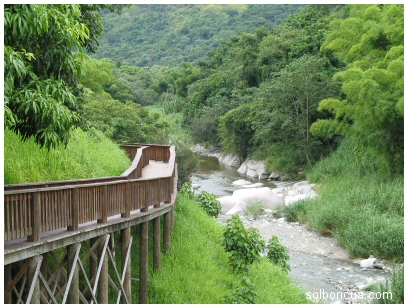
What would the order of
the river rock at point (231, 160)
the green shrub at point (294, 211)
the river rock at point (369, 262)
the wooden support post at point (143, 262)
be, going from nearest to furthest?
the wooden support post at point (143, 262)
the river rock at point (369, 262)
the green shrub at point (294, 211)
the river rock at point (231, 160)

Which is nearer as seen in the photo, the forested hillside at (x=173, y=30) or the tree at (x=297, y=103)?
the tree at (x=297, y=103)

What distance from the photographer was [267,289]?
12508 millimetres

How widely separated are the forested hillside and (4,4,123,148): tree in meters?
103

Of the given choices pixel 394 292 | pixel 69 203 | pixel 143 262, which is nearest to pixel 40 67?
pixel 69 203

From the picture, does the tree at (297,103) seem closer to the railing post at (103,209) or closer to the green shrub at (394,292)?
the green shrub at (394,292)

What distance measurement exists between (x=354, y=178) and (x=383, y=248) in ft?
32.3

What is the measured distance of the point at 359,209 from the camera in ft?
67.1

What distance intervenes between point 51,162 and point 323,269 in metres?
8.76

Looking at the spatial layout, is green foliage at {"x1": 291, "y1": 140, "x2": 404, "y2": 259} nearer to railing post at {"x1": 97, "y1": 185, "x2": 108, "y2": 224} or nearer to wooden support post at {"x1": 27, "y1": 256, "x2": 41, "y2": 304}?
railing post at {"x1": 97, "y1": 185, "x2": 108, "y2": 224}

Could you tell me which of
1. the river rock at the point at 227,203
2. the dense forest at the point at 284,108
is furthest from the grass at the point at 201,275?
the river rock at the point at 227,203

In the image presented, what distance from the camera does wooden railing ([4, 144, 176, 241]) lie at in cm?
673

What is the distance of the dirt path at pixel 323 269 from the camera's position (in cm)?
1421

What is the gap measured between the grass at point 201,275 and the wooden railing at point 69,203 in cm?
166

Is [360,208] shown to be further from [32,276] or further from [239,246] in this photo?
[32,276]
